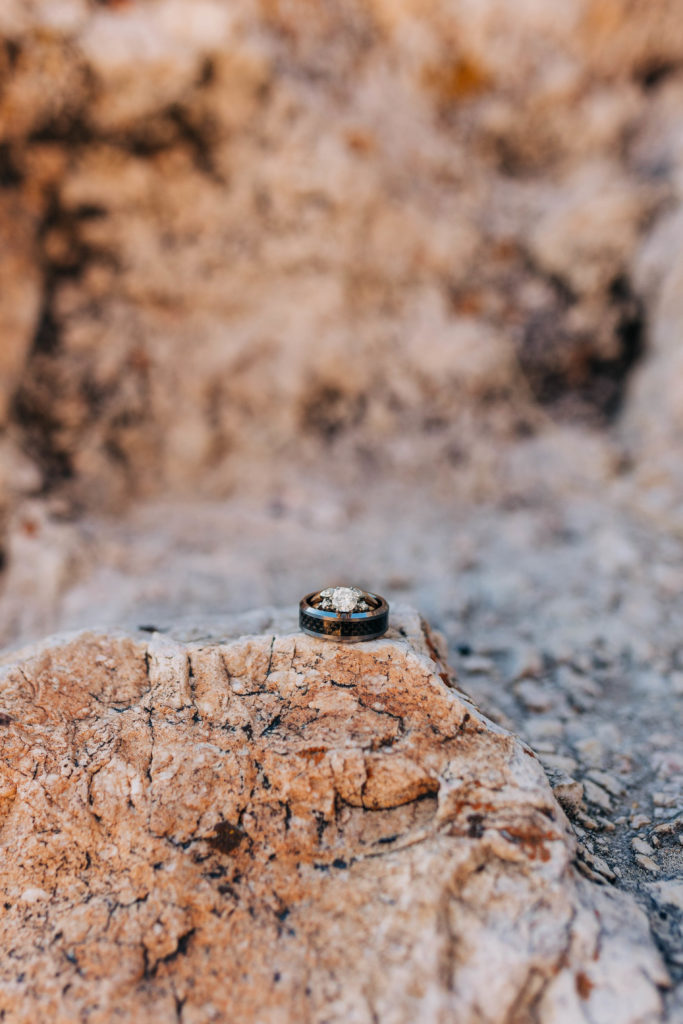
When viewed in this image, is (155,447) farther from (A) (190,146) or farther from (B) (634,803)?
(B) (634,803)

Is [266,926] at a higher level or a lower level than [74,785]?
lower

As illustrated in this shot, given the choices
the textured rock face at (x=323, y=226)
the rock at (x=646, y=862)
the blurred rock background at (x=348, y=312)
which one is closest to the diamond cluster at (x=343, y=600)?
the blurred rock background at (x=348, y=312)

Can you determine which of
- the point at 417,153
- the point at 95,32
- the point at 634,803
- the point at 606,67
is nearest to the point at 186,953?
the point at 634,803

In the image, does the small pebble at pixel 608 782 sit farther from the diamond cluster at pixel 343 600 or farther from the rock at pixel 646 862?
the diamond cluster at pixel 343 600

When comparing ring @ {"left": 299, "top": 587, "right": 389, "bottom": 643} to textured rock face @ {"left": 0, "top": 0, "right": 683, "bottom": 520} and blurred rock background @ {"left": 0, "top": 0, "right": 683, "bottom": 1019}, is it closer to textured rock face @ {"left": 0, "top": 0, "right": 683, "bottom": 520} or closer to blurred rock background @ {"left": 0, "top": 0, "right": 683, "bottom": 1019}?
blurred rock background @ {"left": 0, "top": 0, "right": 683, "bottom": 1019}

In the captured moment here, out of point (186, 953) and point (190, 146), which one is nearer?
point (186, 953)

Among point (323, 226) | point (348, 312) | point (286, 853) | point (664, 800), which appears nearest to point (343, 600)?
point (286, 853)
